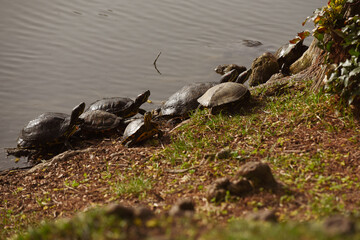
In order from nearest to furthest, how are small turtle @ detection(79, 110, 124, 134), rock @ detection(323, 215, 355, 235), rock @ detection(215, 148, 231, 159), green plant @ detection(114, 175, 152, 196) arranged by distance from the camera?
rock @ detection(323, 215, 355, 235) → green plant @ detection(114, 175, 152, 196) → rock @ detection(215, 148, 231, 159) → small turtle @ detection(79, 110, 124, 134)

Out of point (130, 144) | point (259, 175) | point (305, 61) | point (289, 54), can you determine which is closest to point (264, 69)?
point (289, 54)

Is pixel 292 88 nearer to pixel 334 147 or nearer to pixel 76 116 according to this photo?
pixel 334 147

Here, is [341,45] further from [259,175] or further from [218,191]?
[218,191]

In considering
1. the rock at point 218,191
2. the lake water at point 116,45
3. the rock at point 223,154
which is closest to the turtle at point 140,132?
the rock at point 223,154

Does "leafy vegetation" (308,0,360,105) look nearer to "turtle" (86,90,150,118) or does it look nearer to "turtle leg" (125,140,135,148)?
"turtle leg" (125,140,135,148)

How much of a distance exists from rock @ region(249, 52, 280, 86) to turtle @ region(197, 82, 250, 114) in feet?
9.94

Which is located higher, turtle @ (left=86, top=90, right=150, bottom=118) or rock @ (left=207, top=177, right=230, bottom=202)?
rock @ (left=207, top=177, right=230, bottom=202)

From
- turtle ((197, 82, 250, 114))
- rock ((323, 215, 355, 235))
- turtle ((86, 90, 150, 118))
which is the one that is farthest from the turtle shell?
Answer: rock ((323, 215, 355, 235))

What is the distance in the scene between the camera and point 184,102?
24.6 feet

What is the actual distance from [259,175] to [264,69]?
6.03m

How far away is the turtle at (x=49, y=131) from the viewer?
7012 millimetres

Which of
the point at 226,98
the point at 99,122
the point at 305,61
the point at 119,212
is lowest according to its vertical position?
the point at 99,122

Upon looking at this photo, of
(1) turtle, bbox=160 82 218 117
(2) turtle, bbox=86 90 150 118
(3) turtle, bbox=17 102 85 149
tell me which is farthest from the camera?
(2) turtle, bbox=86 90 150 118

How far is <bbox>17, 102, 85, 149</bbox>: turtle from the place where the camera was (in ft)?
23.0
